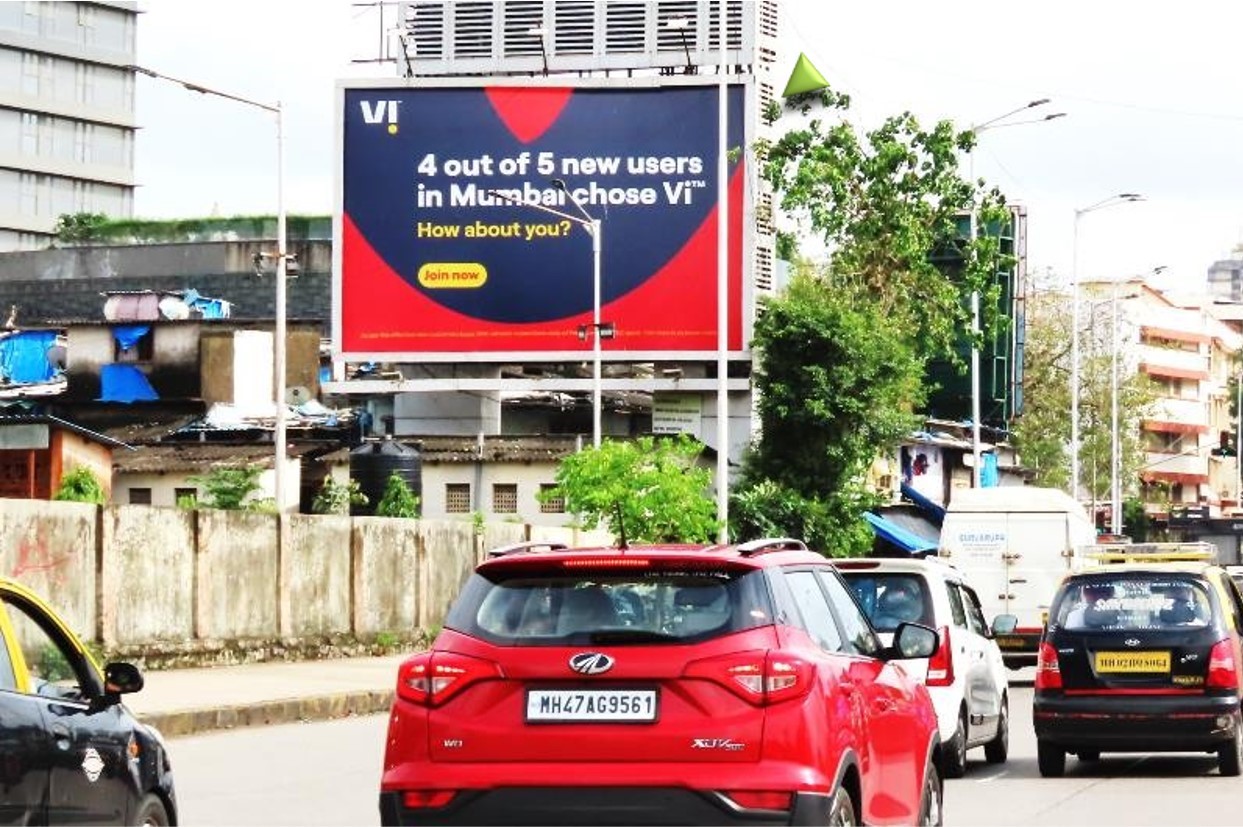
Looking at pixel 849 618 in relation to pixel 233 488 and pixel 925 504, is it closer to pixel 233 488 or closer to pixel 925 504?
pixel 233 488

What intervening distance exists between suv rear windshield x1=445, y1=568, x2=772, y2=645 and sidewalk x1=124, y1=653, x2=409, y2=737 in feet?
42.7

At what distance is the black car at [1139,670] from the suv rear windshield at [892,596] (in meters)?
1.19

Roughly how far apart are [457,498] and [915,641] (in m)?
53.0

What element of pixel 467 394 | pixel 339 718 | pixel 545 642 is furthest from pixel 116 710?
pixel 467 394

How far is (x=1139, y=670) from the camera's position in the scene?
20.4 m

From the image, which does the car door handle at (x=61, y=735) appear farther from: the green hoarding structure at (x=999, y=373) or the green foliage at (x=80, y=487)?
the green hoarding structure at (x=999, y=373)

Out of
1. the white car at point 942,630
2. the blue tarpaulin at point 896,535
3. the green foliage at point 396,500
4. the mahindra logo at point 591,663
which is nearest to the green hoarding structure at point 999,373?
the blue tarpaulin at point 896,535

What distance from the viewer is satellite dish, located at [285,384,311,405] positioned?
72438 millimetres

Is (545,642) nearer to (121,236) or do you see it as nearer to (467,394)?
(467,394)

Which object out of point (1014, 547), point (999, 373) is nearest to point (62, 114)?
point (999, 373)

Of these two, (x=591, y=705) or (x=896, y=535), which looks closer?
(x=591, y=705)

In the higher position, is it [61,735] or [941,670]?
[61,735]

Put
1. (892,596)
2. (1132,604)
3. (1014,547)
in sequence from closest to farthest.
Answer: (892,596) → (1132,604) → (1014,547)

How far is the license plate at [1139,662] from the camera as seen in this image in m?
20.4
